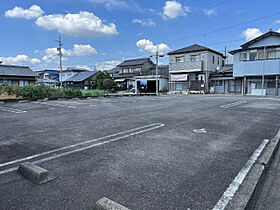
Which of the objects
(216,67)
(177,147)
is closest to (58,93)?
(177,147)

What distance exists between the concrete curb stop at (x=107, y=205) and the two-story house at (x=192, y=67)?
27.6 meters

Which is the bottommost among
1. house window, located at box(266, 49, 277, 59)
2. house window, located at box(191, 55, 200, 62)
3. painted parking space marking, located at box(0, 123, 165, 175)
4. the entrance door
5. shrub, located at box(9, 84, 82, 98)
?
painted parking space marking, located at box(0, 123, 165, 175)

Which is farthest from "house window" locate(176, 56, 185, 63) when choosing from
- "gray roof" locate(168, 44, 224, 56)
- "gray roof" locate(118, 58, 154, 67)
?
"gray roof" locate(118, 58, 154, 67)

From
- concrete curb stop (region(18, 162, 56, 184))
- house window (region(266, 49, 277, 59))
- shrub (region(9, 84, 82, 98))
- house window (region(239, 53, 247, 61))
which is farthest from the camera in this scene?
house window (region(239, 53, 247, 61))

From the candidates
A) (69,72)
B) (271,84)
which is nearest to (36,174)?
(271,84)

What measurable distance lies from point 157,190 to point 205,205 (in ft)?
1.86

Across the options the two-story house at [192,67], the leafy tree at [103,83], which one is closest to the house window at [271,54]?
the two-story house at [192,67]

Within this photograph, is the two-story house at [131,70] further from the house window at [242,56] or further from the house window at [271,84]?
the house window at [271,84]

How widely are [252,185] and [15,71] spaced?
33.5 meters

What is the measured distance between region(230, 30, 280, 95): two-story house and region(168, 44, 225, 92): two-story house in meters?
4.23

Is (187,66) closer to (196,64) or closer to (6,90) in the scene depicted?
(196,64)

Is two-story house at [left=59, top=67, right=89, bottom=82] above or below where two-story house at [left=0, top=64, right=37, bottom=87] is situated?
above

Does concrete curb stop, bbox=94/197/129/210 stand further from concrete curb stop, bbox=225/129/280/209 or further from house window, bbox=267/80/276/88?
house window, bbox=267/80/276/88

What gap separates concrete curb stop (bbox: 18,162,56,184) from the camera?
2.46 m
